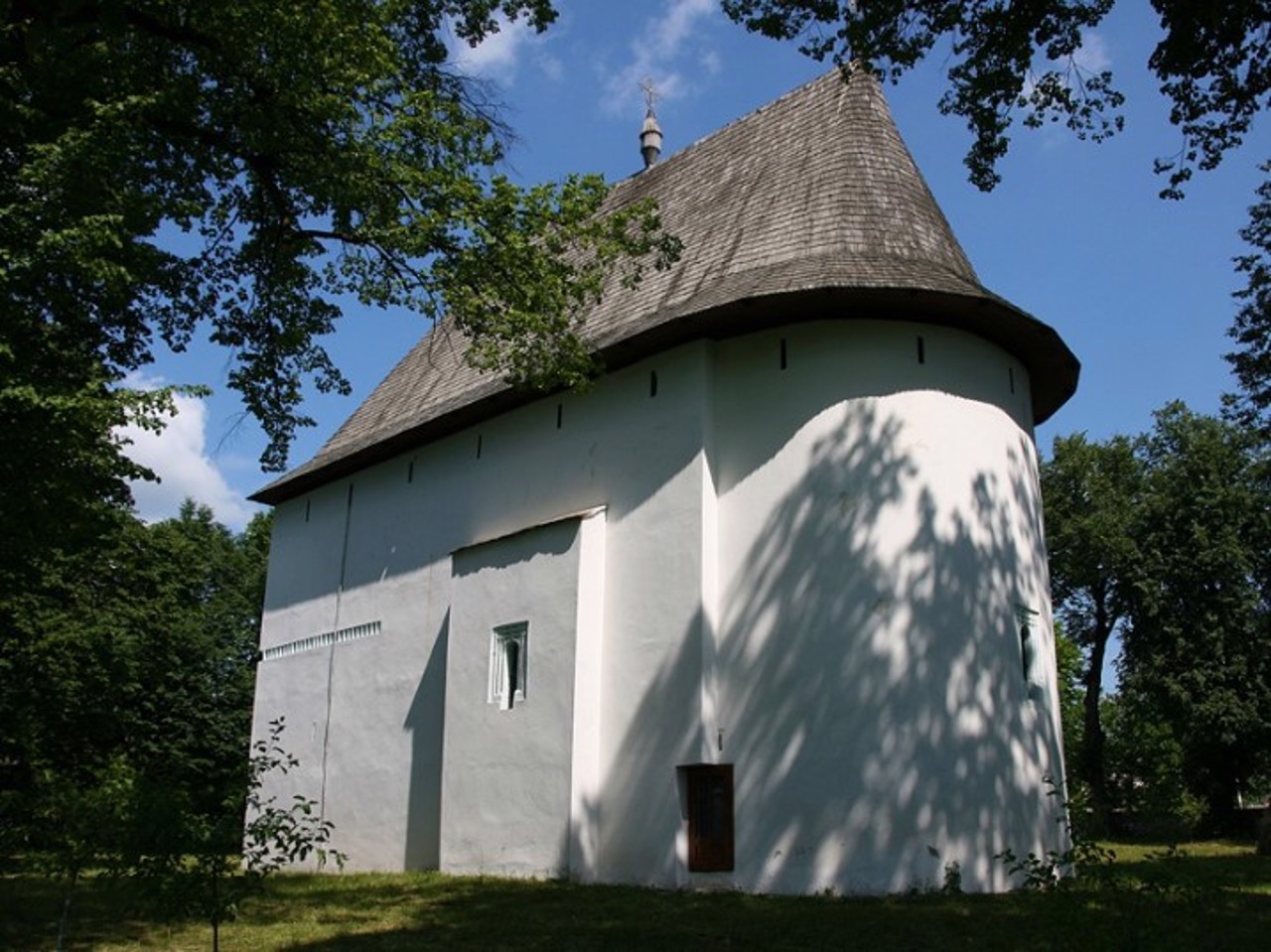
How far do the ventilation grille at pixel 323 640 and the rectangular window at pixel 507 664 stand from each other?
391 centimetres

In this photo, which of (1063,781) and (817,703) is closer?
(817,703)

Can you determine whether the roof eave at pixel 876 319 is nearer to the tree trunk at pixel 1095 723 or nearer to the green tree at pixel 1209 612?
the green tree at pixel 1209 612

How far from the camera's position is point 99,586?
2995 cm

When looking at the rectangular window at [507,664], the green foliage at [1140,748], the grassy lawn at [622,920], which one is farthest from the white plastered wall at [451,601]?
the green foliage at [1140,748]

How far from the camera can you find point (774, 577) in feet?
41.1

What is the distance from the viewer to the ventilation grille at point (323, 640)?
59.2ft

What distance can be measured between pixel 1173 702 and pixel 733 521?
2071 cm

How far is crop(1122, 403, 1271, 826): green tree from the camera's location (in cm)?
2812

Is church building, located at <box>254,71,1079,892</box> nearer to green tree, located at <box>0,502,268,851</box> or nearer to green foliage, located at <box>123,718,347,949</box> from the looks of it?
green foliage, located at <box>123,718,347,949</box>

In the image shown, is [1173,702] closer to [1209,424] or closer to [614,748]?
[1209,424]

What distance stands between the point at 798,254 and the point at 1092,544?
21.4 meters

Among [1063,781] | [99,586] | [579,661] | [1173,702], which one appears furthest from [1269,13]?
[99,586]

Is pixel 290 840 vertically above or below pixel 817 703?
below

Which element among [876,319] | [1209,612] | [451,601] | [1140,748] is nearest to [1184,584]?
[1209,612]
